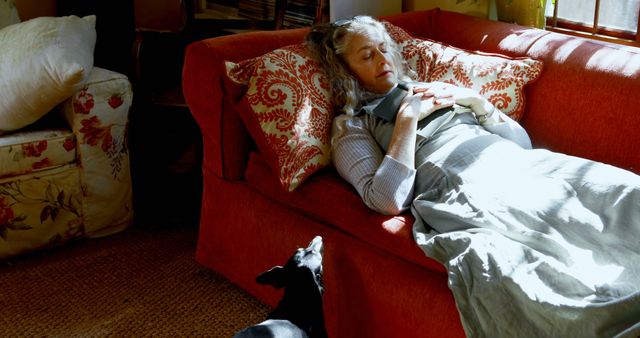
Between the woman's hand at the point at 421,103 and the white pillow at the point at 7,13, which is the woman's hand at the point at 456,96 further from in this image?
the white pillow at the point at 7,13

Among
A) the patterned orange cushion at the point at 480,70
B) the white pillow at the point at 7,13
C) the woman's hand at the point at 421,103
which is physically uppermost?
the white pillow at the point at 7,13

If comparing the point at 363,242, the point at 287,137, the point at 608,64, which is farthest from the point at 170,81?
the point at 608,64

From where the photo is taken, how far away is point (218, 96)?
77.4 inches

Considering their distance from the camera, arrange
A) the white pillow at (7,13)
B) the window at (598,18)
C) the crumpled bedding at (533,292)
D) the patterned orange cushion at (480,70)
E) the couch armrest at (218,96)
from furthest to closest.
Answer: the white pillow at (7,13)
the window at (598,18)
the patterned orange cushion at (480,70)
the couch armrest at (218,96)
the crumpled bedding at (533,292)

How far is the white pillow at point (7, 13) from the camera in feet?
8.50

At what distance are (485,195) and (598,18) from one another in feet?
3.49

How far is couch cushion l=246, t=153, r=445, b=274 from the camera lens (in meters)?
1.65

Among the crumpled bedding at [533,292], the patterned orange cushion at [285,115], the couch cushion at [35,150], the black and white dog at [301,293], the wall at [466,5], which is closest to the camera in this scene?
the crumpled bedding at [533,292]

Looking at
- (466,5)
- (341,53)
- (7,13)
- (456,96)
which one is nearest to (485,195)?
(456,96)

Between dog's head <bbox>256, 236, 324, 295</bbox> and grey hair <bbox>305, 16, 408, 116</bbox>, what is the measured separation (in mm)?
500

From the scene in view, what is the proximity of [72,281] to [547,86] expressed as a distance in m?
1.55

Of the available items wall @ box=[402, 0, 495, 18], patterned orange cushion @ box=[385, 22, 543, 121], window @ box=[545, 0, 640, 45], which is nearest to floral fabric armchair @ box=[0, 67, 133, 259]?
patterned orange cushion @ box=[385, 22, 543, 121]

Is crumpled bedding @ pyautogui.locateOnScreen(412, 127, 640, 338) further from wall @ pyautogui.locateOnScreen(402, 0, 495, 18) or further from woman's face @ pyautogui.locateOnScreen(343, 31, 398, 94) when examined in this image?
wall @ pyautogui.locateOnScreen(402, 0, 495, 18)

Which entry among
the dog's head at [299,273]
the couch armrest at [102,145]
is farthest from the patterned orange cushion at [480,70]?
the couch armrest at [102,145]
